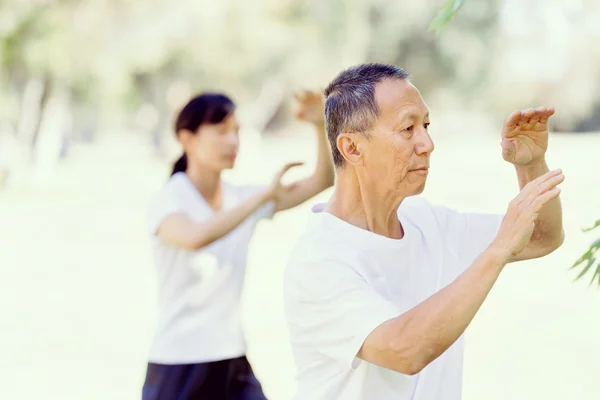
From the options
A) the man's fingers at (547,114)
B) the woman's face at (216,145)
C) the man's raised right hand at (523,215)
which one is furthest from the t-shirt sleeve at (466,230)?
the woman's face at (216,145)

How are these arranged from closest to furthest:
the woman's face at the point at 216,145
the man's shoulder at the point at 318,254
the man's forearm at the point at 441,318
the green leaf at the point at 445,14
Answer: the man's forearm at the point at 441,318, the man's shoulder at the point at 318,254, the green leaf at the point at 445,14, the woman's face at the point at 216,145

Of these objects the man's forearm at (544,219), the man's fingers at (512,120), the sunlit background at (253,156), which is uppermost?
the sunlit background at (253,156)

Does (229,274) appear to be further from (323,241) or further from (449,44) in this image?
(449,44)

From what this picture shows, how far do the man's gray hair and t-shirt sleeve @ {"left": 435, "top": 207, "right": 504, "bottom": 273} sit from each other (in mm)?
334

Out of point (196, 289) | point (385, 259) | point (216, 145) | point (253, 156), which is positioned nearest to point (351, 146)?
point (385, 259)

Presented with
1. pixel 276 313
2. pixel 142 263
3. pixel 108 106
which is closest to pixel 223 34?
pixel 108 106

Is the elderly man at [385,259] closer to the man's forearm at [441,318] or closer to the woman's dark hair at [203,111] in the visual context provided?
the man's forearm at [441,318]

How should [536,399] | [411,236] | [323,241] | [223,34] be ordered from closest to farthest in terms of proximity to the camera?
[323,241] → [411,236] → [536,399] → [223,34]

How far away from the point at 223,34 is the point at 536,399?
1659 centimetres

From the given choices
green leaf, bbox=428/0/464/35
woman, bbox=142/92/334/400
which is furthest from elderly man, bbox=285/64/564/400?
woman, bbox=142/92/334/400

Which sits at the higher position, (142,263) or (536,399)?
(142,263)

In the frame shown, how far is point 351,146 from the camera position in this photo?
201 cm

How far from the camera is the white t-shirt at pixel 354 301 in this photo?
1.82m

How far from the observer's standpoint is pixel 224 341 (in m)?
3.56
